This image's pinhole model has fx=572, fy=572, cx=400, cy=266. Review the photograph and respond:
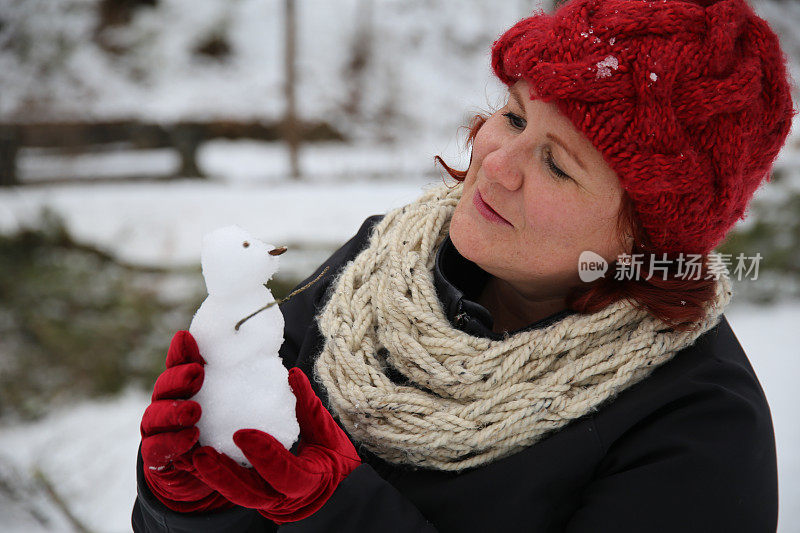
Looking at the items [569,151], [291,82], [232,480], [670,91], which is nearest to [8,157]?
[291,82]

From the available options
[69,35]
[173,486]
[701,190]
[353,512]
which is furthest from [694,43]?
[69,35]

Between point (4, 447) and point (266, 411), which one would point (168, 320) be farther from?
point (266, 411)

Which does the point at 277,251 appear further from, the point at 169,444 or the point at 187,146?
the point at 187,146

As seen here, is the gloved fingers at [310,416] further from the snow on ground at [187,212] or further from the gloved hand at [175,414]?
the snow on ground at [187,212]

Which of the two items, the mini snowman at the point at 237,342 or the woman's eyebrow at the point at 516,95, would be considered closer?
the mini snowman at the point at 237,342

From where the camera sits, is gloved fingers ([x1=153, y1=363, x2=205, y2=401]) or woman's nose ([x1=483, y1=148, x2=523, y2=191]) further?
woman's nose ([x1=483, y1=148, x2=523, y2=191])

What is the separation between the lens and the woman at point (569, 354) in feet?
2.96

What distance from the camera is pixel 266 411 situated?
806 mm

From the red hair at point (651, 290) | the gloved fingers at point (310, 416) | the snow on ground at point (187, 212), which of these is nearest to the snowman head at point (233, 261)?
the gloved fingers at point (310, 416)

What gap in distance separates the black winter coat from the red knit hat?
297mm

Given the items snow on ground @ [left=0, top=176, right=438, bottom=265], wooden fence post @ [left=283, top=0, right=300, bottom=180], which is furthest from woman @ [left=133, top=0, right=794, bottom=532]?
wooden fence post @ [left=283, top=0, right=300, bottom=180]

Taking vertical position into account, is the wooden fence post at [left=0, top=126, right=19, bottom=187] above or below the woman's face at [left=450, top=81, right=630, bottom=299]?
below

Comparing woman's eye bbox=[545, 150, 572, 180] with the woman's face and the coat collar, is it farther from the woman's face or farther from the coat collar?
the coat collar

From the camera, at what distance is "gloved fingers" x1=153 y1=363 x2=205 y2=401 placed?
77 centimetres
